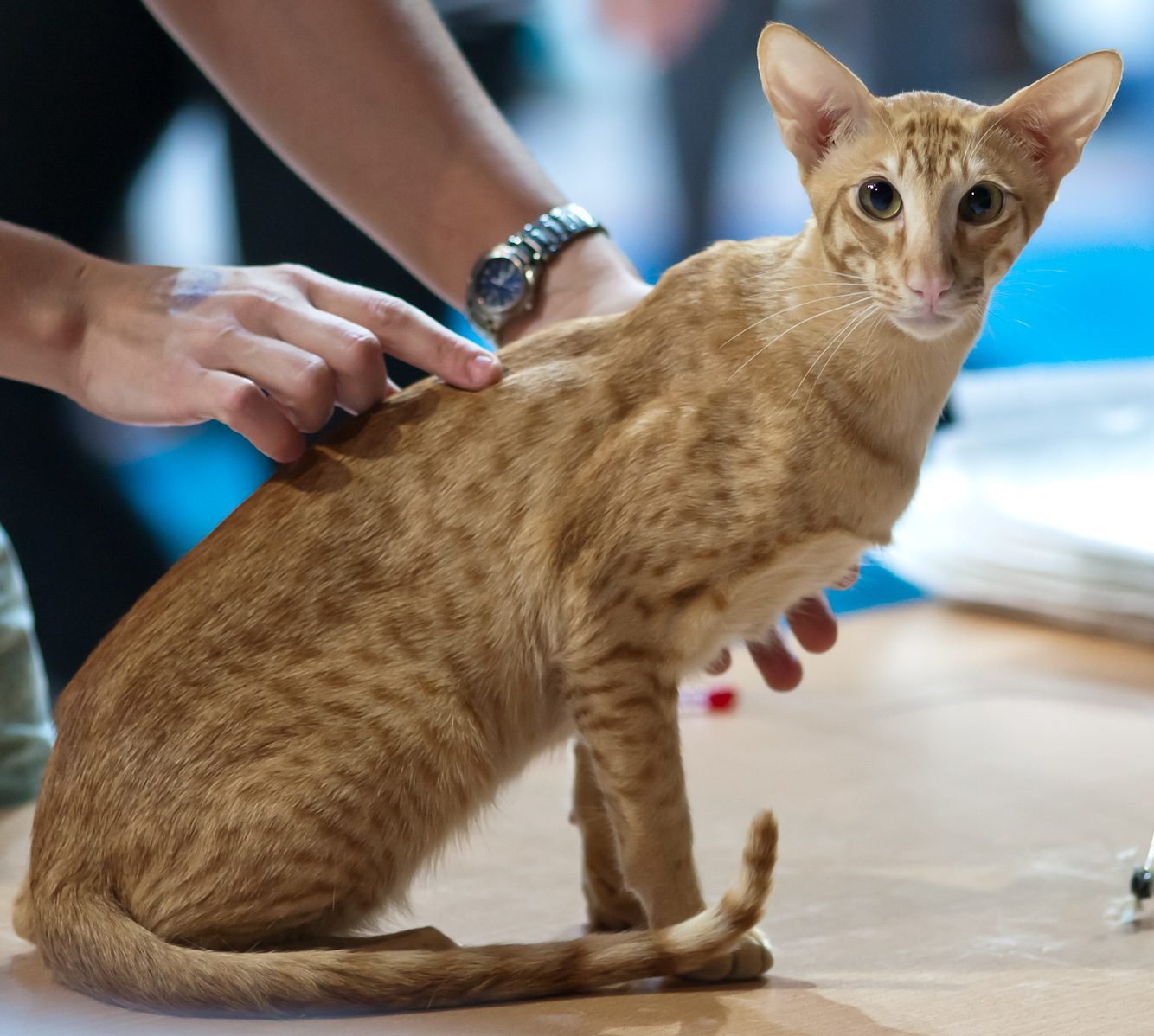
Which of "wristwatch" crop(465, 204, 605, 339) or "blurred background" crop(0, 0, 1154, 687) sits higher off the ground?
"blurred background" crop(0, 0, 1154, 687)

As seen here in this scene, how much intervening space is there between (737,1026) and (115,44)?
1924mm

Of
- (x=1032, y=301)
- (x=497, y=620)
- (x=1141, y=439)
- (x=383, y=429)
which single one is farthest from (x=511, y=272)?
(x=1032, y=301)

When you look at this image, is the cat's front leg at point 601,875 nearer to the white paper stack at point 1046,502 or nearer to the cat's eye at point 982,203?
the cat's eye at point 982,203

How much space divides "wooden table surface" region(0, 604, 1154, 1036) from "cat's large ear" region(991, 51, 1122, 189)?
607mm

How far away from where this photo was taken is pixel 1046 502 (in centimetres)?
222

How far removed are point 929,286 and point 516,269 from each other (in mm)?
522

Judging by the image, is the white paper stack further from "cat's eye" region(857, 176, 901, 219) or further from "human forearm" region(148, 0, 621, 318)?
"cat's eye" region(857, 176, 901, 219)

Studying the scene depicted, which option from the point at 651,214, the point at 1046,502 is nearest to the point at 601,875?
the point at 1046,502

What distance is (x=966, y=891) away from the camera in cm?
119

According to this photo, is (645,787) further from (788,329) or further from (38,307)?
(38,307)

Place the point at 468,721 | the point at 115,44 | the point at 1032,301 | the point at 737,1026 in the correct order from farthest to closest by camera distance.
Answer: the point at 1032,301 < the point at 115,44 < the point at 468,721 < the point at 737,1026

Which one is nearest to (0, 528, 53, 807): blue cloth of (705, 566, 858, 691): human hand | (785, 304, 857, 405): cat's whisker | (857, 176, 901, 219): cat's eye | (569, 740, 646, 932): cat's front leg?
(569, 740, 646, 932): cat's front leg

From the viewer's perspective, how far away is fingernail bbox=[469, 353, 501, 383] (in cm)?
118

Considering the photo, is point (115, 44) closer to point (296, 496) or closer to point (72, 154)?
point (72, 154)
